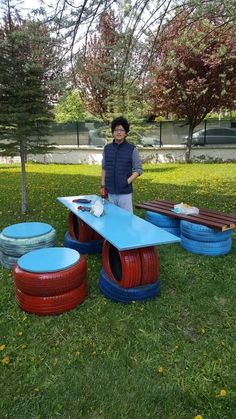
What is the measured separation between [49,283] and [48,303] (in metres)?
0.24

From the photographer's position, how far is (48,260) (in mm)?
3381

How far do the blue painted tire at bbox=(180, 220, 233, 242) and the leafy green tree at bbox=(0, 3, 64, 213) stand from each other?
2990mm

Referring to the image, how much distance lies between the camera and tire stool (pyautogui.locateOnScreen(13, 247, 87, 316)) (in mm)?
3133

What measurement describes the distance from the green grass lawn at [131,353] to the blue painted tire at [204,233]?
29 cm

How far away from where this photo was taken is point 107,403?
2.31 metres

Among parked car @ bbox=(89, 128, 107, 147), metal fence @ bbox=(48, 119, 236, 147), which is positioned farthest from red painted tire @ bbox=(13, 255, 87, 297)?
parked car @ bbox=(89, 128, 107, 147)

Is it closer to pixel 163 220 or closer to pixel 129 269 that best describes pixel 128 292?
pixel 129 269

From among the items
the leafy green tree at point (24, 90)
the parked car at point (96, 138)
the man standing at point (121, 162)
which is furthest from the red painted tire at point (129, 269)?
the parked car at point (96, 138)

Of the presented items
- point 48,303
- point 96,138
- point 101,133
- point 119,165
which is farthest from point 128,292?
point 96,138

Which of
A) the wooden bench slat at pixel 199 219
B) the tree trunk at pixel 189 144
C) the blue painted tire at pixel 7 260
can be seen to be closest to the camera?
the blue painted tire at pixel 7 260

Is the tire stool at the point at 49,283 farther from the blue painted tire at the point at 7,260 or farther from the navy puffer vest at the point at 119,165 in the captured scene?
the navy puffer vest at the point at 119,165

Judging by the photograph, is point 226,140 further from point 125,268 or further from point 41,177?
point 125,268

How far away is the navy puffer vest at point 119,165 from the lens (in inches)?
177

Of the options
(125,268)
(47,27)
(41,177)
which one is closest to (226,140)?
(41,177)
